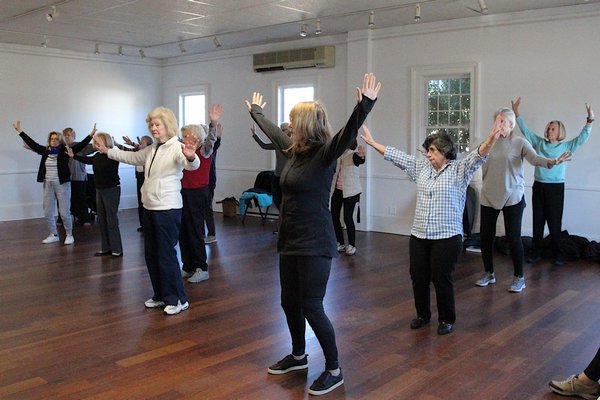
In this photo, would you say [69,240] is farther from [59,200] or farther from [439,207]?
[439,207]

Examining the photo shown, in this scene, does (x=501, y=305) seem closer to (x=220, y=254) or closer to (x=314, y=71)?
(x=220, y=254)

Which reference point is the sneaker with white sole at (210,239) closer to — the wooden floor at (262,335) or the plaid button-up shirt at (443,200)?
the wooden floor at (262,335)

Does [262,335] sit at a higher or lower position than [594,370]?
lower

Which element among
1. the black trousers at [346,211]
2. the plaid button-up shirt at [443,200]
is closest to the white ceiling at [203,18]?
the black trousers at [346,211]

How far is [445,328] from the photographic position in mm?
4262

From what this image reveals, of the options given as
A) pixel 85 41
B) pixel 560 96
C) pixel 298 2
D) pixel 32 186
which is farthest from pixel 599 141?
pixel 32 186

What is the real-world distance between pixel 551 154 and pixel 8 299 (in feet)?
18.3

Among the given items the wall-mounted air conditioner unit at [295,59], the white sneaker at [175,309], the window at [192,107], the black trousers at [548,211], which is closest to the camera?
the white sneaker at [175,309]

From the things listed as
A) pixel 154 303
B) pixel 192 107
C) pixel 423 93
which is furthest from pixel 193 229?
pixel 192 107

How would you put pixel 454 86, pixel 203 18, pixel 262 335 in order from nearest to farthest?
pixel 262 335
pixel 203 18
pixel 454 86

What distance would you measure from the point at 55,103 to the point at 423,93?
6326mm

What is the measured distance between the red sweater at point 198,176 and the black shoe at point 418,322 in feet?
7.37

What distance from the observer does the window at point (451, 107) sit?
816cm

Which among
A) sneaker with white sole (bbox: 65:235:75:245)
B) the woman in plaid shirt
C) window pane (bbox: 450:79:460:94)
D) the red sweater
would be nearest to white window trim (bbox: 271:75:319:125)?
window pane (bbox: 450:79:460:94)
